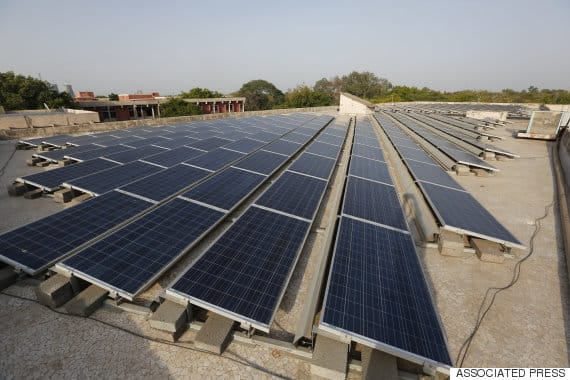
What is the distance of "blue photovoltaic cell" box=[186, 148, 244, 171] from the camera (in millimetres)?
15069

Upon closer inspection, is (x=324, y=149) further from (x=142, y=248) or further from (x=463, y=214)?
(x=142, y=248)

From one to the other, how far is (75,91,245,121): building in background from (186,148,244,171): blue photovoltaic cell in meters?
64.9

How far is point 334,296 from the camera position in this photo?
5926 millimetres

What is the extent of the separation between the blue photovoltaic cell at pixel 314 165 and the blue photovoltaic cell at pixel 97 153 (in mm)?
13180

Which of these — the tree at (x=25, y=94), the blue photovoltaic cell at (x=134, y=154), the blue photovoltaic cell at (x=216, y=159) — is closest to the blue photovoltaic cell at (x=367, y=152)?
the blue photovoltaic cell at (x=216, y=159)

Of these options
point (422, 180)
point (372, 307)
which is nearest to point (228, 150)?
Result: point (422, 180)

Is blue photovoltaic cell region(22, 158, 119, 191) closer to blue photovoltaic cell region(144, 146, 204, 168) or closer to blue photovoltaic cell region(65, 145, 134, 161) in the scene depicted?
blue photovoltaic cell region(65, 145, 134, 161)

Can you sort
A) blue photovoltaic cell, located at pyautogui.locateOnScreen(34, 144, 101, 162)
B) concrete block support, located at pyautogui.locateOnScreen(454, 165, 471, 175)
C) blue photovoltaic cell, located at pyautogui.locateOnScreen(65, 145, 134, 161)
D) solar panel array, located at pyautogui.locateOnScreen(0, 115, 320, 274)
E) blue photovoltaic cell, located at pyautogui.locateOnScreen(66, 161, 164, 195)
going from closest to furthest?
1. solar panel array, located at pyautogui.locateOnScreen(0, 115, 320, 274)
2. blue photovoltaic cell, located at pyautogui.locateOnScreen(66, 161, 164, 195)
3. blue photovoltaic cell, located at pyautogui.locateOnScreen(65, 145, 134, 161)
4. blue photovoltaic cell, located at pyautogui.locateOnScreen(34, 144, 101, 162)
5. concrete block support, located at pyautogui.locateOnScreen(454, 165, 471, 175)

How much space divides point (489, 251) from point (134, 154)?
2043 centimetres

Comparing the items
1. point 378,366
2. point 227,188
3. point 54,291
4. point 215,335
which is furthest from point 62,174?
point 378,366

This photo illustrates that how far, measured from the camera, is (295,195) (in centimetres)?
1130

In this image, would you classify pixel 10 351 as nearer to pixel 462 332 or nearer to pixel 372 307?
pixel 372 307

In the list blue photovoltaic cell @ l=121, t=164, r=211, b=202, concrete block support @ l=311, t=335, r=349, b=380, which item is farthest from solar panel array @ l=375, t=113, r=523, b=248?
blue photovoltaic cell @ l=121, t=164, r=211, b=202

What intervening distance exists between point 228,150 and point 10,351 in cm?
1501
